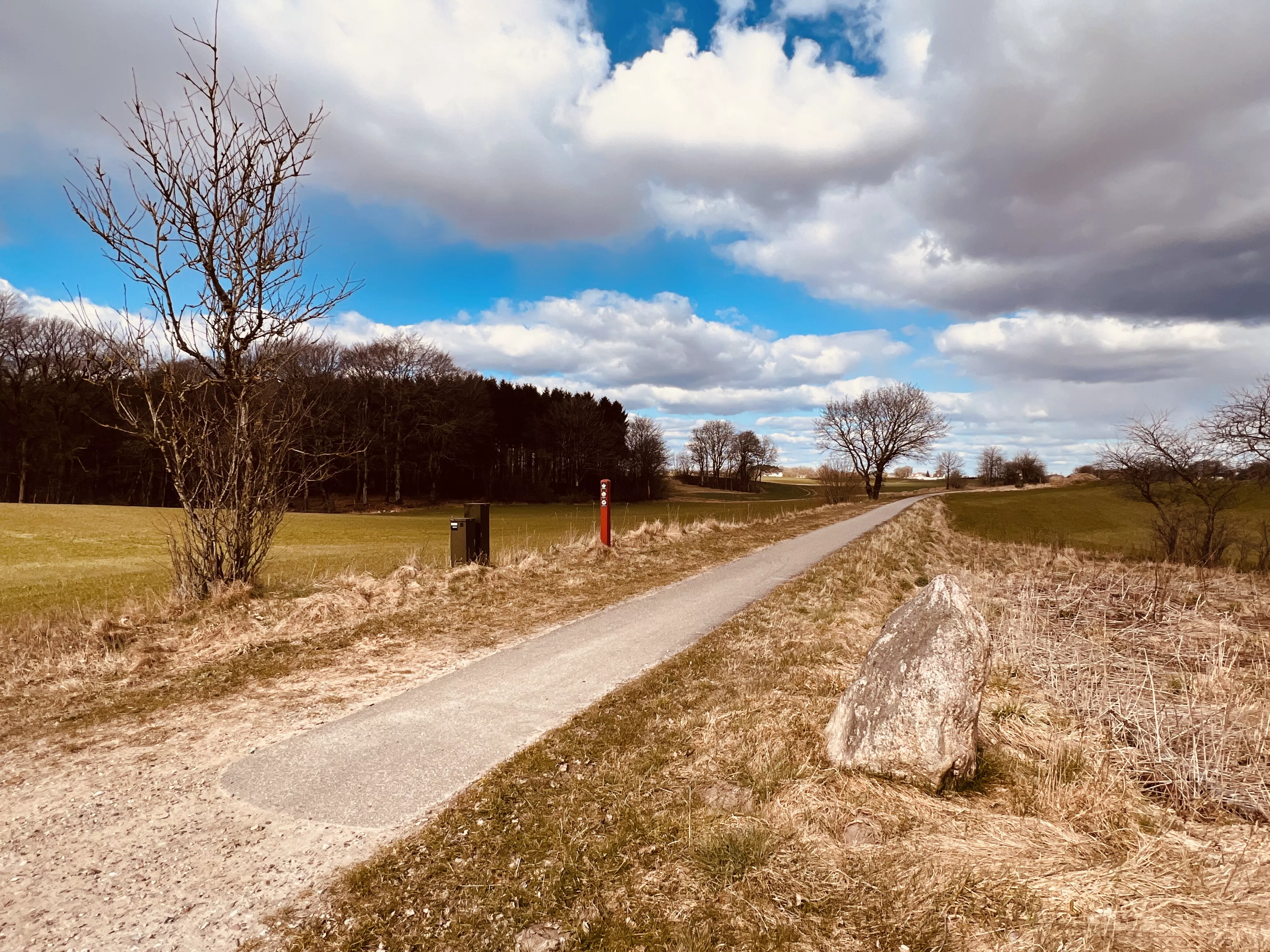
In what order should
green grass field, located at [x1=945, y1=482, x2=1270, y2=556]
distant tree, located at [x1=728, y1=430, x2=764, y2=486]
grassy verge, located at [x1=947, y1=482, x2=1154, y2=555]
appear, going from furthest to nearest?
distant tree, located at [x1=728, y1=430, x2=764, y2=486] → grassy verge, located at [x1=947, y1=482, x2=1154, y2=555] → green grass field, located at [x1=945, y1=482, x2=1270, y2=556]

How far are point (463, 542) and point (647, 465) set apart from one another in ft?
188

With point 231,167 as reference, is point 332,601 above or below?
below

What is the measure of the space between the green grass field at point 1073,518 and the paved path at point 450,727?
22871 mm

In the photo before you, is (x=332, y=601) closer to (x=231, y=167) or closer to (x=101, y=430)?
(x=231, y=167)

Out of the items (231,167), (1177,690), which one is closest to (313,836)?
(1177,690)

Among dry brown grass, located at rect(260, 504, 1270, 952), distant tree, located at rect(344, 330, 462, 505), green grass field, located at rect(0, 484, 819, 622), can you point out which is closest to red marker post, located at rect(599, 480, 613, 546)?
green grass field, located at rect(0, 484, 819, 622)

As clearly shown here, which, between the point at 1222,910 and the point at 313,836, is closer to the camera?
the point at 1222,910

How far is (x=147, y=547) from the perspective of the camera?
16766 millimetres

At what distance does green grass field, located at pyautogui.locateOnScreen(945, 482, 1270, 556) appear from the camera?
2719 cm

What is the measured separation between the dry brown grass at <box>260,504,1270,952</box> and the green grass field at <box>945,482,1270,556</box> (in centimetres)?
2283

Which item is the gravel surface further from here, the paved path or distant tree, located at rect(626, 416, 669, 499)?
distant tree, located at rect(626, 416, 669, 499)

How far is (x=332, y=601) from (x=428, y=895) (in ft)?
20.9

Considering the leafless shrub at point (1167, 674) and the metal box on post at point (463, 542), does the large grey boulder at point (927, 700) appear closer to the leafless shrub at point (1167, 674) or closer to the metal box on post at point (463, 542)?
the leafless shrub at point (1167, 674)

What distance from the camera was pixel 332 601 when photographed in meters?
8.41
